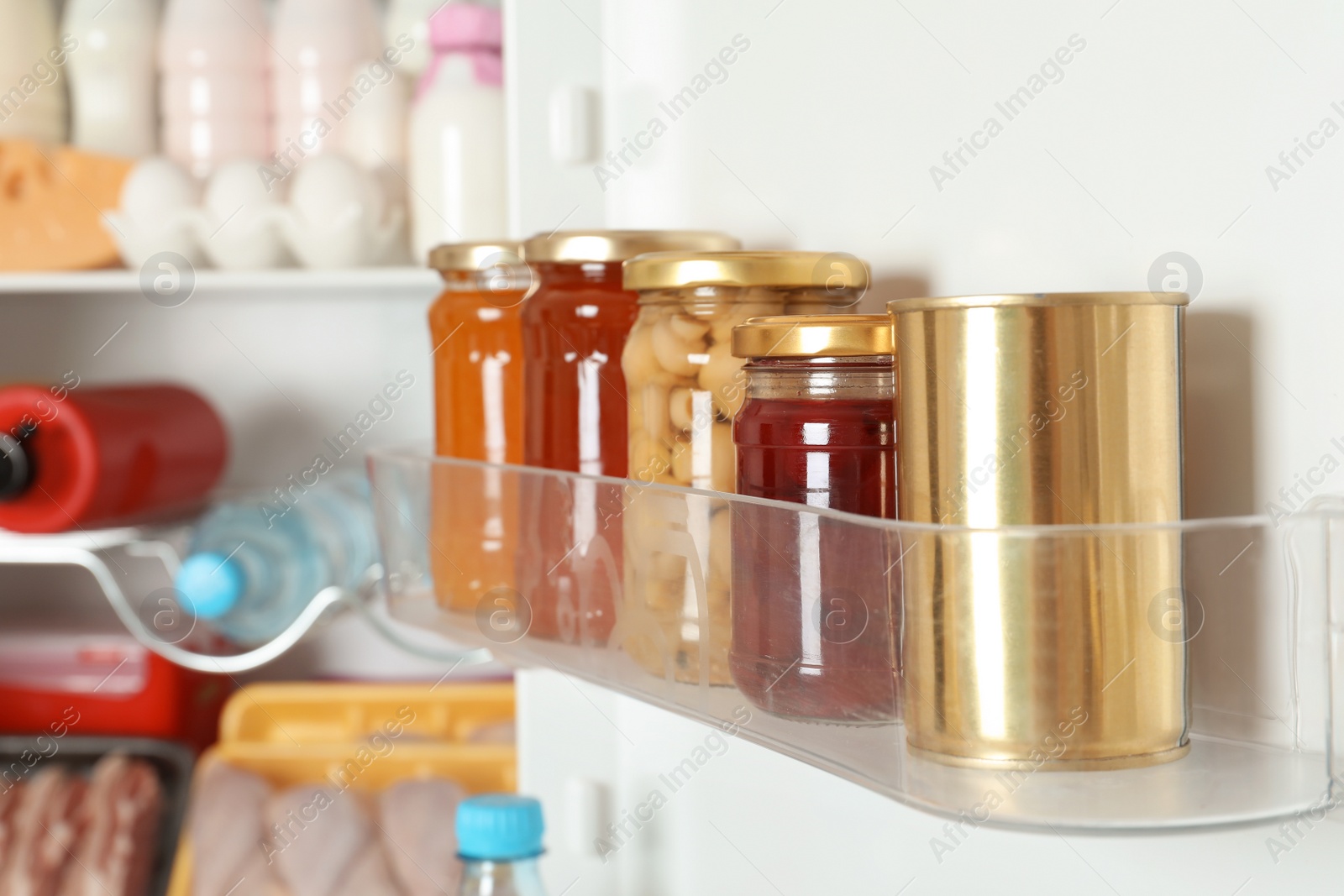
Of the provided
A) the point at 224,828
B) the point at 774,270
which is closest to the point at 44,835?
the point at 224,828

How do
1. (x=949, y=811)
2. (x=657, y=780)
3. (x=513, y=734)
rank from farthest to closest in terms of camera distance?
(x=513, y=734), (x=657, y=780), (x=949, y=811)

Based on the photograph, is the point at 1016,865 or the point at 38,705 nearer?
the point at 1016,865

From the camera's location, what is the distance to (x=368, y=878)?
99 cm

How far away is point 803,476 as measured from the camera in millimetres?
419

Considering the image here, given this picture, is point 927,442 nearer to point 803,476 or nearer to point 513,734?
point 803,476

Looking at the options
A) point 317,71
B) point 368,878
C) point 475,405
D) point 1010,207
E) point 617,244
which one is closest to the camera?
point 1010,207

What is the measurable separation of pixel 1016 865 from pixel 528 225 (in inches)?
21.2

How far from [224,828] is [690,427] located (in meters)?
0.74

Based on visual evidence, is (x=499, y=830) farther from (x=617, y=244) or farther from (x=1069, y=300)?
(x=1069, y=300)

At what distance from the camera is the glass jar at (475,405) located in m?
0.61

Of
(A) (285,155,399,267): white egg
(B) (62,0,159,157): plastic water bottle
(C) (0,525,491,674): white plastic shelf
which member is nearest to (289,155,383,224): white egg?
(A) (285,155,399,267): white egg

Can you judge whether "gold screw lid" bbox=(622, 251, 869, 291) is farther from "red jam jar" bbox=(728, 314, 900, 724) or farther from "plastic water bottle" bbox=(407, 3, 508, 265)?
"plastic water bottle" bbox=(407, 3, 508, 265)

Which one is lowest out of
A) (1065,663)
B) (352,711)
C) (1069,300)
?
(352,711)

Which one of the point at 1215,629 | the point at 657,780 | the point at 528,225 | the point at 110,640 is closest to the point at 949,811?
the point at 1215,629
